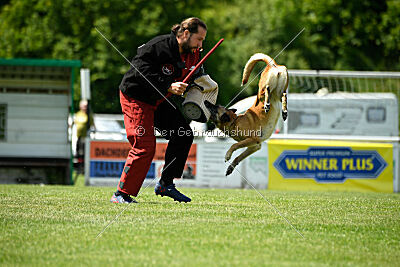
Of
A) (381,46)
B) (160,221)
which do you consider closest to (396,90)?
(160,221)

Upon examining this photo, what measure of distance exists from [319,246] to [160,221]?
158cm

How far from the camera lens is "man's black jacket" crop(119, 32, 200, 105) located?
22.9 feet

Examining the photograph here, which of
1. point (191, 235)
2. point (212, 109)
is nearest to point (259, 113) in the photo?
point (212, 109)

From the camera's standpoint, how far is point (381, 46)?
36906 mm

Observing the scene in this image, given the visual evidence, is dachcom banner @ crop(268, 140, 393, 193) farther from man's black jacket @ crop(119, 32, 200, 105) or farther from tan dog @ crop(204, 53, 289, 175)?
man's black jacket @ crop(119, 32, 200, 105)

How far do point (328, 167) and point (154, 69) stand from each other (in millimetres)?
8078

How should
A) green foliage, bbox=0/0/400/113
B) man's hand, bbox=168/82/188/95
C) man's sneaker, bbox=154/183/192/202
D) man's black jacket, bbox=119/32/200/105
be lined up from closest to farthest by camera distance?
man's hand, bbox=168/82/188/95, man's black jacket, bbox=119/32/200/105, man's sneaker, bbox=154/183/192/202, green foliage, bbox=0/0/400/113

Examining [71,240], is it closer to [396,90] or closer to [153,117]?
[153,117]

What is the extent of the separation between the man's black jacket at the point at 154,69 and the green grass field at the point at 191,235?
4.14 feet

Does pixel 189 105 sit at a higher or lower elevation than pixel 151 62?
lower

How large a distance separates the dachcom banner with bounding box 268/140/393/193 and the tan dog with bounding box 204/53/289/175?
695 cm

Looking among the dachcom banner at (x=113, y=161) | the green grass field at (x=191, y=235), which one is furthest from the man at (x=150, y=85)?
the dachcom banner at (x=113, y=161)

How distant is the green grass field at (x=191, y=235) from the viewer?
4547mm

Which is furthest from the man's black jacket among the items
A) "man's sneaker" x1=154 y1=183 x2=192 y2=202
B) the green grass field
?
the green grass field
